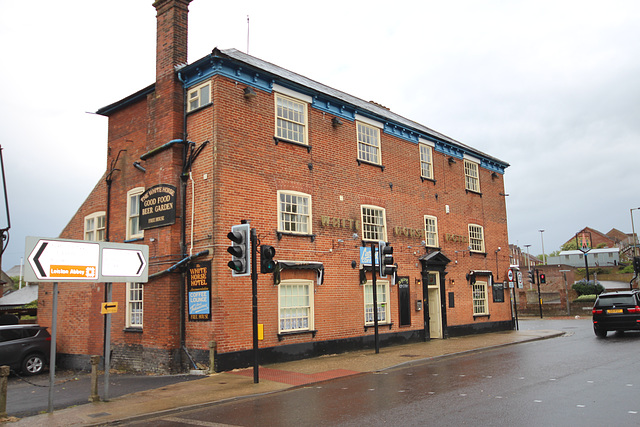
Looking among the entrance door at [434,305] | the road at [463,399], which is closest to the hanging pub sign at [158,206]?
the road at [463,399]

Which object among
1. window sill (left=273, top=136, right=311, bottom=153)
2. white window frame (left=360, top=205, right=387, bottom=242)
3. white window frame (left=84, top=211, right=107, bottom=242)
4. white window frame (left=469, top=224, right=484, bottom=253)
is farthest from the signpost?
white window frame (left=469, top=224, right=484, bottom=253)

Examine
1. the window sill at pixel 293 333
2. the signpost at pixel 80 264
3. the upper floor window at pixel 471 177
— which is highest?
the upper floor window at pixel 471 177

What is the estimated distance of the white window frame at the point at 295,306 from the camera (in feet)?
50.8

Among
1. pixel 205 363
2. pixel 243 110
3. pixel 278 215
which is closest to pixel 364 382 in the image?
pixel 205 363

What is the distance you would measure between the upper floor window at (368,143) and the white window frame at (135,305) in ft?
29.7

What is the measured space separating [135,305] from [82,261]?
651cm

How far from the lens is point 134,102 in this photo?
18062mm

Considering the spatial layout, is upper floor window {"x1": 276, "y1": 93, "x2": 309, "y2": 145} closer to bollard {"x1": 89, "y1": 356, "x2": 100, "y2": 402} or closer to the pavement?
the pavement

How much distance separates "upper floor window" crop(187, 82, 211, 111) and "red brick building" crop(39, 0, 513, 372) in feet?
0.15

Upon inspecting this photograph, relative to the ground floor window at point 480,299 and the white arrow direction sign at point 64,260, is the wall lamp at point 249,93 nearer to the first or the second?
the white arrow direction sign at point 64,260

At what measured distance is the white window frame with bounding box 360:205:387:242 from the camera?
62.1ft

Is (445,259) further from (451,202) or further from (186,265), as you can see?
(186,265)

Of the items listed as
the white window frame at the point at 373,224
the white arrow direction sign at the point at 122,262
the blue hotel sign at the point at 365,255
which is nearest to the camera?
the white arrow direction sign at the point at 122,262

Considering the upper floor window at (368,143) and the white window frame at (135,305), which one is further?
the upper floor window at (368,143)
